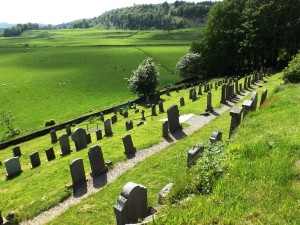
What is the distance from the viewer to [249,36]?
49375mm

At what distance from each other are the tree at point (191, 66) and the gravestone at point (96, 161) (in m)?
43.8

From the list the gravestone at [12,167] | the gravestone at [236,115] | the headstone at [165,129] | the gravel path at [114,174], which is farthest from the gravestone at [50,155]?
the gravestone at [236,115]

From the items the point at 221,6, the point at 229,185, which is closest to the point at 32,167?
the point at 229,185

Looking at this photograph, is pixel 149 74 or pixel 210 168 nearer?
pixel 210 168

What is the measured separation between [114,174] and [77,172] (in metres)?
2.04

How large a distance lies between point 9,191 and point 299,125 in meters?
15.0

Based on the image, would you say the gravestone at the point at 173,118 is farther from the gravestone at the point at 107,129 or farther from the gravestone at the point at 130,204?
the gravestone at the point at 130,204

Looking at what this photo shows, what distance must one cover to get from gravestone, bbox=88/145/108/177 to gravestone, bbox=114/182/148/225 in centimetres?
769

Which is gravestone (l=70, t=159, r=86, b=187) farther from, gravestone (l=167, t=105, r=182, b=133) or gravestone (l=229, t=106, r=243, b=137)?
gravestone (l=229, t=106, r=243, b=137)

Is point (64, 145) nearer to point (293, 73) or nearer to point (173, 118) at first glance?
point (173, 118)

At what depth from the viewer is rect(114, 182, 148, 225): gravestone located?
721 cm

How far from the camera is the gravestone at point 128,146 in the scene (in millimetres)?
17219

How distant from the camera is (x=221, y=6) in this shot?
54.6m

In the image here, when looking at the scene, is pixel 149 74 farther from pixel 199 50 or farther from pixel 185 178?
pixel 185 178
